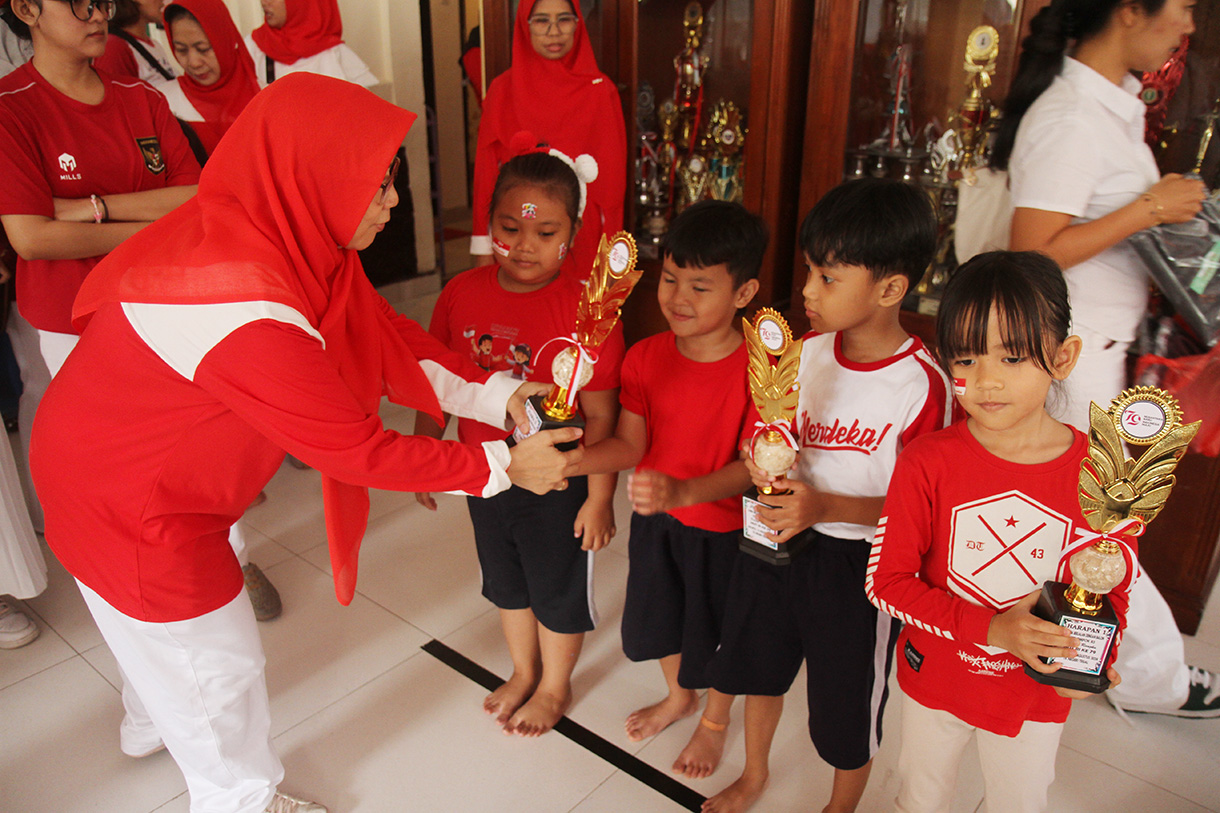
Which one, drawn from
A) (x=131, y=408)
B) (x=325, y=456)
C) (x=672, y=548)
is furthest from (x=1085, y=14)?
(x=131, y=408)

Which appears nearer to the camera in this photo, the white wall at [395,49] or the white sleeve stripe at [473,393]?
the white sleeve stripe at [473,393]

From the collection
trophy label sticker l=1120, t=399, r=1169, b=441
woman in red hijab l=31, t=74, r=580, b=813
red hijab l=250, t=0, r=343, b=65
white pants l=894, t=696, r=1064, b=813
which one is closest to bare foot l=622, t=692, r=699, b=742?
white pants l=894, t=696, r=1064, b=813

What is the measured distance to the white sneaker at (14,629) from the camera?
213 centimetres

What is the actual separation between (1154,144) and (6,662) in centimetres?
321

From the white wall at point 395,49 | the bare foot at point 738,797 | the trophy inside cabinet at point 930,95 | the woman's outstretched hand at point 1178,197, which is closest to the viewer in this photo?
the woman's outstretched hand at point 1178,197

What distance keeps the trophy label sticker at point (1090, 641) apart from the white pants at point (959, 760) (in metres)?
0.23

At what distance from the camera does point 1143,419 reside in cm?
90

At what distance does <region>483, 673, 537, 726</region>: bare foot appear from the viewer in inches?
74.3

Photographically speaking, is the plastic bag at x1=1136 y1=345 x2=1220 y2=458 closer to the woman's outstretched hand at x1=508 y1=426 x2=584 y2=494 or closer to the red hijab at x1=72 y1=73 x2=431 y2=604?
the woman's outstretched hand at x1=508 y1=426 x2=584 y2=494

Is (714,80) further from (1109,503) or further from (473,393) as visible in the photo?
(1109,503)

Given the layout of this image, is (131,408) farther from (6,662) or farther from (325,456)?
(6,662)

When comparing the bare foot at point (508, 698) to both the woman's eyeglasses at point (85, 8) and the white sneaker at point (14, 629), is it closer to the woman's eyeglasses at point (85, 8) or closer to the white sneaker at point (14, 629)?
the white sneaker at point (14, 629)

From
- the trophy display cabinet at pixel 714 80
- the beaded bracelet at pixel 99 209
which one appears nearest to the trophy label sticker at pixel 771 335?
the trophy display cabinet at pixel 714 80

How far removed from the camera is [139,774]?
1.75 metres
